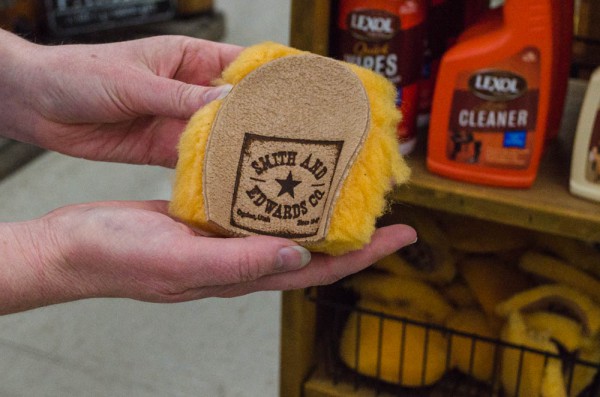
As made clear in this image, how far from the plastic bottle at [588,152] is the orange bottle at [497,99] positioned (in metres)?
0.04

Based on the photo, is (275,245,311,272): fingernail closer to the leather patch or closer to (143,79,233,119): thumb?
the leather patch

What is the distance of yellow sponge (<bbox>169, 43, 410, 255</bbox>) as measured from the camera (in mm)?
652

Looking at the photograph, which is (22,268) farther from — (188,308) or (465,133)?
(188,308)

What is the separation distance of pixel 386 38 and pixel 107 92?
306 mm

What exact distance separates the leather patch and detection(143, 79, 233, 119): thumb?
2 cm

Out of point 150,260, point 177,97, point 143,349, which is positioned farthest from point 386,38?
point 143,349

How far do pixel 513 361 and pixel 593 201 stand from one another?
0.82 ft

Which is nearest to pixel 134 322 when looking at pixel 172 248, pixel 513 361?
pixel 513 361

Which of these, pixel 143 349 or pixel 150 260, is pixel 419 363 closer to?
pixel 150 260

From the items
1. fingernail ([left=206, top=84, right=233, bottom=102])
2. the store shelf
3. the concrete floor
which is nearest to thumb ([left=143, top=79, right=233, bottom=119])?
fingernail ([left=206, top=84, right=233, bottom=102])

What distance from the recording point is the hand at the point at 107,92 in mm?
793

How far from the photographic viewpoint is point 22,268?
0.69 meters

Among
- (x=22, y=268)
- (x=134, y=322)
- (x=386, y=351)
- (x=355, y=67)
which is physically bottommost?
(x=134, y=322)

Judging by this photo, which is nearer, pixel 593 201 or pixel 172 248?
pixel 172 248
